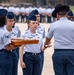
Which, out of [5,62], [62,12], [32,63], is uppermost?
[62,12]

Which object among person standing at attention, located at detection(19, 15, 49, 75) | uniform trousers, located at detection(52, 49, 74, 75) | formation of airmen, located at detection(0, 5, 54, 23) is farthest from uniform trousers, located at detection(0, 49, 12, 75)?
formation of airmen, located at detection(0, 5, 54, 23)

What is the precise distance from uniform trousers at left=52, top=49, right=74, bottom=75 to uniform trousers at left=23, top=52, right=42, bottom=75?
1.07 meters

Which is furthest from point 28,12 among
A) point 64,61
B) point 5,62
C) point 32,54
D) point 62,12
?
point 64,61

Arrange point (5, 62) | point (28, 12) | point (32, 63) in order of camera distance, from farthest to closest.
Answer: point (28, 12) < point (32, 63) < point (5, 62)

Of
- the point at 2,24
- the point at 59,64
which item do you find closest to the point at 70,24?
the point at 59,64

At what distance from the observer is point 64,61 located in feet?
21.1

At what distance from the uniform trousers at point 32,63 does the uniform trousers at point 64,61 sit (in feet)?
3.50

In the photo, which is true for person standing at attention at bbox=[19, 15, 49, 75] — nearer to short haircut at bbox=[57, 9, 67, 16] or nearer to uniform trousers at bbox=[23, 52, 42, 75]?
uniform trousers at bbox=[23, 52, 42, 75]

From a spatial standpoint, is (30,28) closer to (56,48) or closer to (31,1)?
(56,48)

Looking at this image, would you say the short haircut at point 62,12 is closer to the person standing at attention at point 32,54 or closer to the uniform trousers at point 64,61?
the uniform trousers at point 64,61

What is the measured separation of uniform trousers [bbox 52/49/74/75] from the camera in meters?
6.41

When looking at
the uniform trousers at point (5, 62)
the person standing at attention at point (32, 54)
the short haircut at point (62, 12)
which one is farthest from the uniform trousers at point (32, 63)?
the short haircut at point (62, 12)

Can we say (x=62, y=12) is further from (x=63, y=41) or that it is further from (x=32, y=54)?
(x=32, y=54)

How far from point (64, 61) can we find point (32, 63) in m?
1.23
